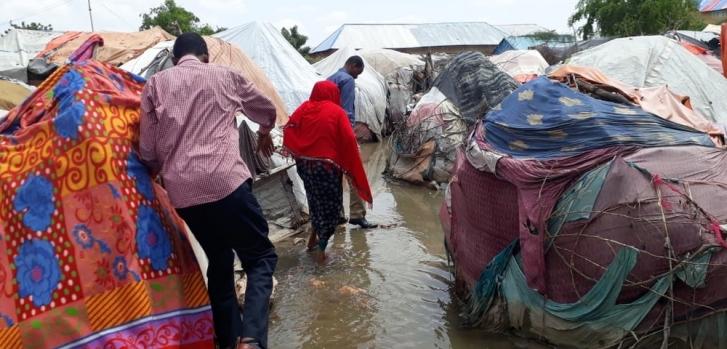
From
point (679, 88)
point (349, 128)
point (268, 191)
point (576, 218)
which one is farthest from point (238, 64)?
point (576, 218)

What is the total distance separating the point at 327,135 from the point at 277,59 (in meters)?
7.52

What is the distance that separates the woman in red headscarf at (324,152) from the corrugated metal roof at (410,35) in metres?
34.1

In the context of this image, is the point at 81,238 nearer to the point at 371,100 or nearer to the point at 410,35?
the point at 371,100

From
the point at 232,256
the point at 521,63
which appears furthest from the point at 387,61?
the point at 232,256

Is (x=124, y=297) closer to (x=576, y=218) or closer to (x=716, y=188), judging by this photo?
(x=576, y=218)

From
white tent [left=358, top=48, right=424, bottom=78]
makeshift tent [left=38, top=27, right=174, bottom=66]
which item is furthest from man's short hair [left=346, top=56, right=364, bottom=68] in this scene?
white tent [left=358, top=48, right=424, bottom=78]

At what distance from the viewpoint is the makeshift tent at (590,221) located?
103 inches

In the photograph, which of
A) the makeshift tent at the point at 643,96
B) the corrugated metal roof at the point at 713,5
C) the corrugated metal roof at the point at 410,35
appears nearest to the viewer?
the makeshift tent at the point at 643,96

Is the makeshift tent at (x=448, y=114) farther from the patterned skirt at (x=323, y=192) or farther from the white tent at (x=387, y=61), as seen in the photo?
the white tent at (x=387, y=61)

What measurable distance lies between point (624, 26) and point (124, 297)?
25.2 meters

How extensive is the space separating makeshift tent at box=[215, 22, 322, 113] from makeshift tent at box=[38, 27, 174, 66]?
1923 mm

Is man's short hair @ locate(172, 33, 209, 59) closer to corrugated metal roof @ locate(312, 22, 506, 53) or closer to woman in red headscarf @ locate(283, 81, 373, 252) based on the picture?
woman in red headscarf @ locate(283, 81, 373, 252)

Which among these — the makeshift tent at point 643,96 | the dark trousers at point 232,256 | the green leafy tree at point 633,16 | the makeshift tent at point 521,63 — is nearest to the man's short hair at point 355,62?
the makeshift tent at point 643,96

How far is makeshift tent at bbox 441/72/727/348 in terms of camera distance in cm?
262
